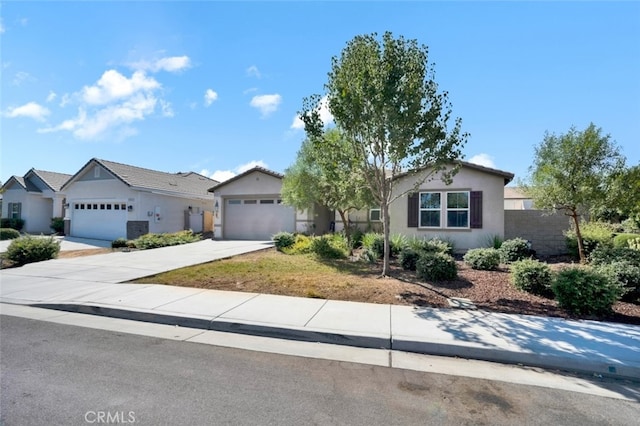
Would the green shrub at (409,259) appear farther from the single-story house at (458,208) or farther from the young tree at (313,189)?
the single-story house at (458,208)

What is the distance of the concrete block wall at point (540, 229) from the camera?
13.6 metres

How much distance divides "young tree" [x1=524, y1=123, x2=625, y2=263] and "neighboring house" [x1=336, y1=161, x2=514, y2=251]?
266 centimetres

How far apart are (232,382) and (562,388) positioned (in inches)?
146

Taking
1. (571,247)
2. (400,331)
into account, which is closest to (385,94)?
(400,331)

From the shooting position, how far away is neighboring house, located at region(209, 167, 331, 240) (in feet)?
66.2

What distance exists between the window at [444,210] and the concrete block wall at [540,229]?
1965 mm

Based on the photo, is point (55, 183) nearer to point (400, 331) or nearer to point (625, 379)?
point (400, 331)

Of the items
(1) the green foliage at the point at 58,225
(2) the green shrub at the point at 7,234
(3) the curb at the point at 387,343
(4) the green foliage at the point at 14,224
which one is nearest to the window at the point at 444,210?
(3) the curb at the point at 387,343

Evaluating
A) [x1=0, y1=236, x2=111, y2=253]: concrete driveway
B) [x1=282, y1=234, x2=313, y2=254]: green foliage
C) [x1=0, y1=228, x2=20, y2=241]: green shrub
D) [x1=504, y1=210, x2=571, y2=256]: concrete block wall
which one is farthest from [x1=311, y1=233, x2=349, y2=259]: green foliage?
[x1=0, y1=228, x2=20, y2=241]: green shrub

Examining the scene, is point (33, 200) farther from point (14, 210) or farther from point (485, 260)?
point (485, 260)

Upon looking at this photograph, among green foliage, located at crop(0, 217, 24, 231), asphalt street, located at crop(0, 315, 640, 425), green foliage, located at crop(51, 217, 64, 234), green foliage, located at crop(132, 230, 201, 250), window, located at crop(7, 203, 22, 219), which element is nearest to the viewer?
asphalt street, located at crop(0, 315, 640, 425)

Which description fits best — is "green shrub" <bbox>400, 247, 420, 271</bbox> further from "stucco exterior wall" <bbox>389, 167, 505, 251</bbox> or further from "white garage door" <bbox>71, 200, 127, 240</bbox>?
"white garage door" <bbox>71, 200, 127, 240</bbox>

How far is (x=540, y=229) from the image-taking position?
13961mm

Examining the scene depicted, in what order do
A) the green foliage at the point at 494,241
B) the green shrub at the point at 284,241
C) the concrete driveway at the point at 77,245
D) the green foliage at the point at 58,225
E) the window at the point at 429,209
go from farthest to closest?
the green foliage at the point at 58,225 → the concrete driveway at the point at 77,245 → the green shrub at the point at 284,241 → the window at the point at 429,209 → the green foliage at the point at 494,241
